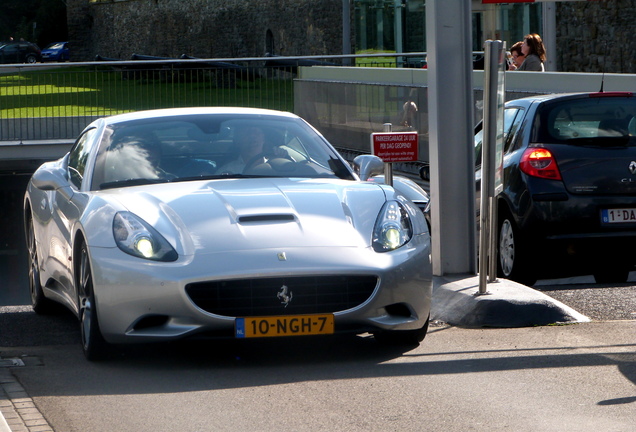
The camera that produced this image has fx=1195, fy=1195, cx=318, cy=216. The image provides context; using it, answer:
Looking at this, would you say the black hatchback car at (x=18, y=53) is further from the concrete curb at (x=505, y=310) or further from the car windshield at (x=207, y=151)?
the concrete curb at (x=505, y=310)

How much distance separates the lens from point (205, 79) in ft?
64.3

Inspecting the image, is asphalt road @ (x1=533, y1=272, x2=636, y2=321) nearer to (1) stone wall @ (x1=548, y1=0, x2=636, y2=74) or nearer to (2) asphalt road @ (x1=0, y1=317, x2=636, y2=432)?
(2) asphalt road @ (x1=0, y1=317, x2=636, y2=432)

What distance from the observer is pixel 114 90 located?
19.5m

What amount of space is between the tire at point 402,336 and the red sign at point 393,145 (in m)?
3.48

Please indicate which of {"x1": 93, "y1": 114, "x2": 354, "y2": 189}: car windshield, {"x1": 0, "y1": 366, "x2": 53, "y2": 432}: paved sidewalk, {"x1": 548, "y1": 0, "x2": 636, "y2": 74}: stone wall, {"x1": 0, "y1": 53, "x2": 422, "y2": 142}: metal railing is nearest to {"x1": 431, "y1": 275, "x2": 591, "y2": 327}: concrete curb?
{"x1": 93, "y1": 114, "x2": 354, "y2": 189}: car windshield

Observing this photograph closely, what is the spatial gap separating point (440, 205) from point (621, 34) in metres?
21.7

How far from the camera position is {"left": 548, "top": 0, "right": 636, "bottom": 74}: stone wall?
28.7 meters

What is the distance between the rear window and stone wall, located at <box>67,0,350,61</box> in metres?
40.5

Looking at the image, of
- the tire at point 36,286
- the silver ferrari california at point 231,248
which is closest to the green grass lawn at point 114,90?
the tire at point 36,286

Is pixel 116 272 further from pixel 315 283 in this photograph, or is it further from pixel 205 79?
pixel 205 79

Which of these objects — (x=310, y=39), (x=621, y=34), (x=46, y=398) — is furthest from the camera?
(x=310, y=39)

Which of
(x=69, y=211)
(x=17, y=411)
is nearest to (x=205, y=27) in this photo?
(x=69, y=211)

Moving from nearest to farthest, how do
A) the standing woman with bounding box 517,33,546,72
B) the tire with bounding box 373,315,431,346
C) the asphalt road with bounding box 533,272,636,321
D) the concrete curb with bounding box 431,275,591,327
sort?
the tire with bounding box 373,315,431,346
the concrete curb with bounding box 431,275,591,327
the asphalt road with bounding box 533,272,636,321
the standing woman with bounding box 517,33,546,72

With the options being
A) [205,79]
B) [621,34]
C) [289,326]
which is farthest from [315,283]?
[621,34]
